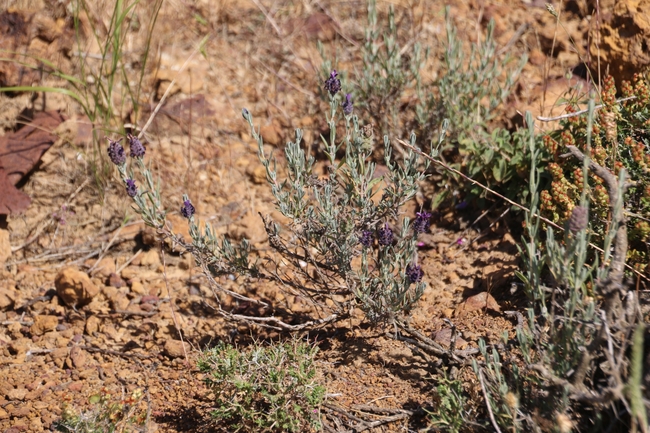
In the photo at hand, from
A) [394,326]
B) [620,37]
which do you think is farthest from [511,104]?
[394,326]

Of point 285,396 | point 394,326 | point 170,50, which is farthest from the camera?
point 170,50

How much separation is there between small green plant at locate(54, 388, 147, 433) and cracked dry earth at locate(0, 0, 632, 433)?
8 centimetres

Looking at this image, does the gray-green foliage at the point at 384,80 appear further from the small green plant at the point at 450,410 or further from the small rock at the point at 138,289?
the small green plant at the point at 450,410

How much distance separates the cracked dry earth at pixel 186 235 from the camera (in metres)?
3.14

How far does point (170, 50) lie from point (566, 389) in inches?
163

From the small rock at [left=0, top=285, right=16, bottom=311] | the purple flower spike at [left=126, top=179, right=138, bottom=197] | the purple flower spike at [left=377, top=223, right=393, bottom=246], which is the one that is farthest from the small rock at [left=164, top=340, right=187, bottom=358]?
the purple flower spike at [left=377, top=223, right=393, bottom=246]

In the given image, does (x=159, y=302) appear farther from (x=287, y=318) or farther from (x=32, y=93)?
(x=32, y=93)

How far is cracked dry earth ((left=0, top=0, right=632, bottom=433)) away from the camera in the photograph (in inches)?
124

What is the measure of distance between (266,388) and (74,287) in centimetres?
152

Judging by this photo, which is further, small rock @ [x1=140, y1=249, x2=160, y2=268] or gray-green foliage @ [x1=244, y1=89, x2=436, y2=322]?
small rock @ [x1=140, y1=249, x2=160, y2=268]

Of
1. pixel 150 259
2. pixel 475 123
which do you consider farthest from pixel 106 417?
pixel 475 123

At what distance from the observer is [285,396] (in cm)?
261

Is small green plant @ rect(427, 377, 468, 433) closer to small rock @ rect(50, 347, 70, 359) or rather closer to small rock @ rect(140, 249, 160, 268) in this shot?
small rock @ rect(50, 347, 70, 359)

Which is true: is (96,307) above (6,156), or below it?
below
